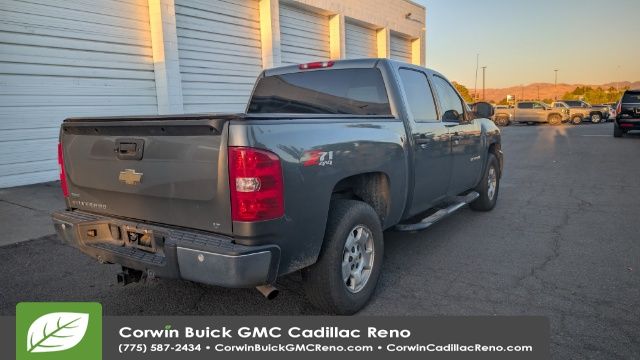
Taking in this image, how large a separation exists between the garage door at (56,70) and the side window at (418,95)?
7090mm

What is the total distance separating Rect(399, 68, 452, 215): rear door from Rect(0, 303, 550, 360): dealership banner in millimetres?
1428

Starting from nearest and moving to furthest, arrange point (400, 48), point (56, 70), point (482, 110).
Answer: point (482, 110) → point (56, 70) → point (400, 48)

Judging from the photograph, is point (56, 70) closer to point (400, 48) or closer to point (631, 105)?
point (400, 48)

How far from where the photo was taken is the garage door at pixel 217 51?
35.9 ft

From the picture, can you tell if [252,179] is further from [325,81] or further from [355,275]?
[325,81]

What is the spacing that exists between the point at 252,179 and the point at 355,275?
1317mm

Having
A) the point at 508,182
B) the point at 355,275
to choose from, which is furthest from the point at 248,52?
the point at 355,275

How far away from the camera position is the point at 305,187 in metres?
2.79

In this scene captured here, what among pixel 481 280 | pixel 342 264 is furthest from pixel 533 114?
pixel 342 264

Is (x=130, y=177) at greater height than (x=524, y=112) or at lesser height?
lesser

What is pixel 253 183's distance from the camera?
2.51 metres

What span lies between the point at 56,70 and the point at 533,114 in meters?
30.4

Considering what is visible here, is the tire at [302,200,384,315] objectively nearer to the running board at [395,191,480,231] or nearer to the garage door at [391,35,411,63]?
the running board at [395,191,480,231]

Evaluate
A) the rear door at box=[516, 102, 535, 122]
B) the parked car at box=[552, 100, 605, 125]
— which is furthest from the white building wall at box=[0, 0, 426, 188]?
the parked car at box=[552, 100, 605, 125]
